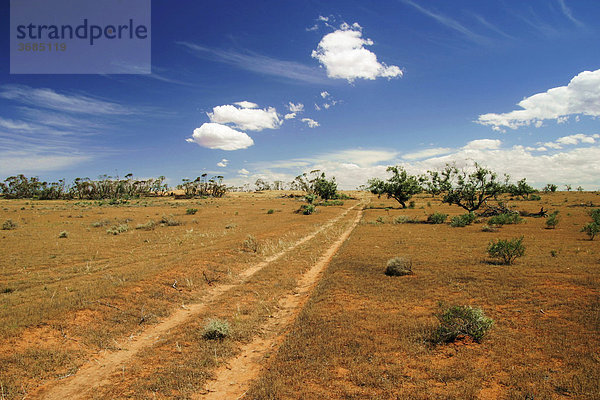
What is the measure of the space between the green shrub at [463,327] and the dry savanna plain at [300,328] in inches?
6.7

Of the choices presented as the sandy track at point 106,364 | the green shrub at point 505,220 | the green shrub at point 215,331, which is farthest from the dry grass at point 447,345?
the green shrub at point 505,220

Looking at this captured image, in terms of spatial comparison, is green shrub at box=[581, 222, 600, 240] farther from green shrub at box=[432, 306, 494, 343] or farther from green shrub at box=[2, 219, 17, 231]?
A: green shrub at box=[2, 219, 17, 231]

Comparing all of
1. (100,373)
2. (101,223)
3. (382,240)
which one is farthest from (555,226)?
(101,223)

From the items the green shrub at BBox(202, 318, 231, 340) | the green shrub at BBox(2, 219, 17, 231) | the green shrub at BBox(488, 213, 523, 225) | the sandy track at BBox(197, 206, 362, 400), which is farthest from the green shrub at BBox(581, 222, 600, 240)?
the green shrub at BBox(2, 219, 17, 231)

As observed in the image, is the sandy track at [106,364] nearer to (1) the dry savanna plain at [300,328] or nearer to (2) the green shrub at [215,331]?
(1) the dry savanna plain at [300,328]

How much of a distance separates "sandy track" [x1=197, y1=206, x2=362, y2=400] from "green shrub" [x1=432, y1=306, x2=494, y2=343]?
4.51 meters

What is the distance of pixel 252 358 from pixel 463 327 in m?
5.63

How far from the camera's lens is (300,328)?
834 centimetres

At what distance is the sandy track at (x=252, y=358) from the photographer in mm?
6085

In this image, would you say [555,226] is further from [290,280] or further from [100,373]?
[100,373]

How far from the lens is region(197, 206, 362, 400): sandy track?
608 centimetres

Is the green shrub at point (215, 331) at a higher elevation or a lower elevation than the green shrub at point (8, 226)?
lower

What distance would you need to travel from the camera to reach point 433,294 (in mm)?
10062

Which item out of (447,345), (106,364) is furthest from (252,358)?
(447,345)
